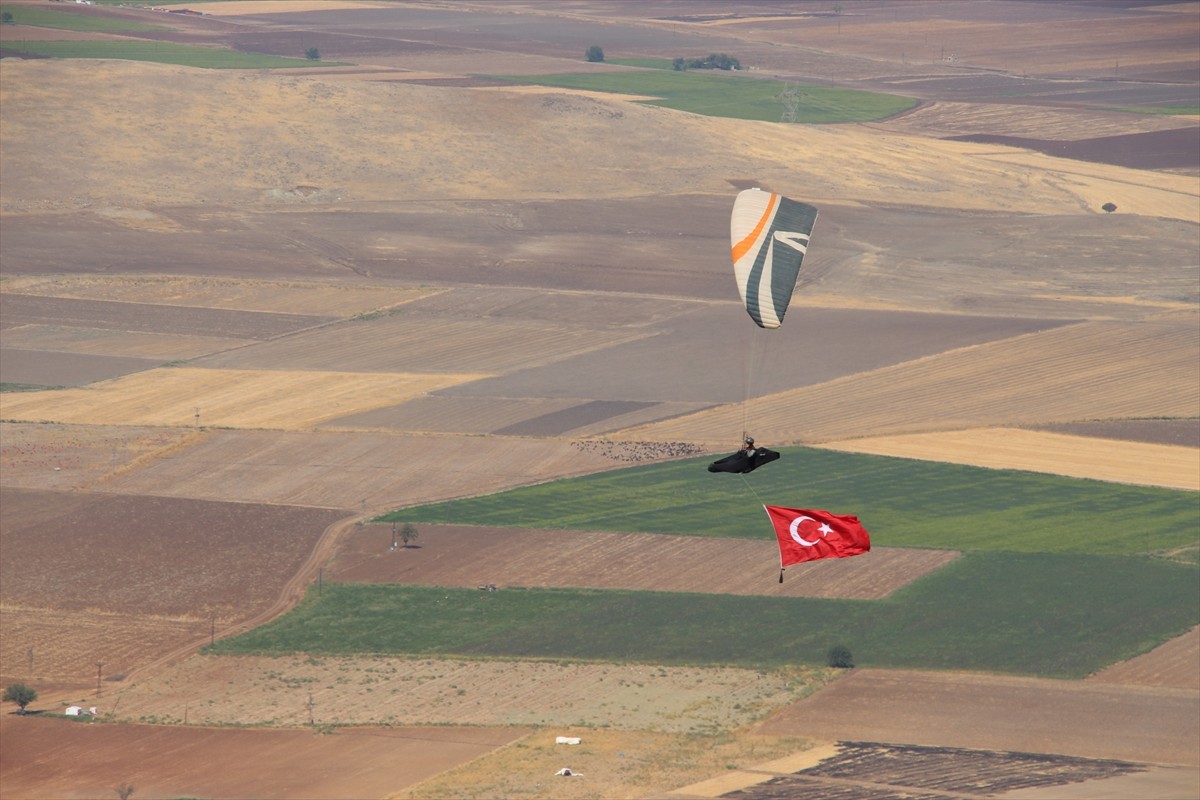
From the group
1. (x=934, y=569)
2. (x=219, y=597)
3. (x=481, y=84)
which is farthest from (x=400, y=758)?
(x=481, y=84)

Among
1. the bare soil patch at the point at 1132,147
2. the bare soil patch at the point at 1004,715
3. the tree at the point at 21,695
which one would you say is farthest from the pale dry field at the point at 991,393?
the bare soil patch at the point at 1132,147

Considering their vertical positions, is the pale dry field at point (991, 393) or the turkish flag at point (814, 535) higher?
the turkish flag at point (814, 535)

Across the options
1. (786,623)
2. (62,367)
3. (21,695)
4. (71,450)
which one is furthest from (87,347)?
(786,623)

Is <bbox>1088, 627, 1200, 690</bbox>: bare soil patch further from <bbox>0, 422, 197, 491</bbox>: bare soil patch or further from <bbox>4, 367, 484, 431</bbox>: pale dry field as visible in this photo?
<bbox>0, 422, 197, 491</bbox>: bare soil patch

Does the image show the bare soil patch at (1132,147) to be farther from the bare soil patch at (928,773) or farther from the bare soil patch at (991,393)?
the bare soil patch at (928,773)

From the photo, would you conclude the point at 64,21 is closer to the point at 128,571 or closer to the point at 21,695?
the point at 128,571

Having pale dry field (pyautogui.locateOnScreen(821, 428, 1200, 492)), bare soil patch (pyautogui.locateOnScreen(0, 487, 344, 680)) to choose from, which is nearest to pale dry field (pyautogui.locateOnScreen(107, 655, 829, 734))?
bare soil patch (pyautogui.locateOnScreen(0, 487, 344, 680))
